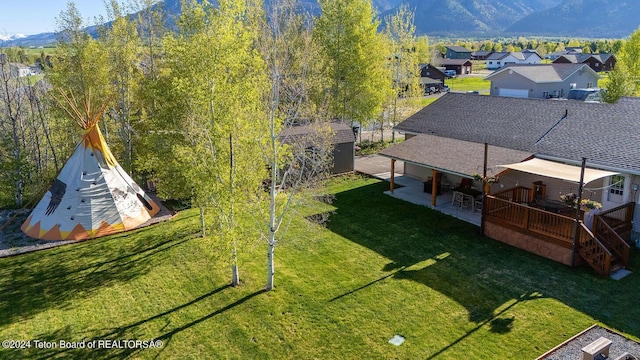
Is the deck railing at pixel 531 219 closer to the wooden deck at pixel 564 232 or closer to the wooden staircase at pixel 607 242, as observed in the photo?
the wooden deck at pixel 564 232

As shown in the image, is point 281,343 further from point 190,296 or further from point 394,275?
point 394,275

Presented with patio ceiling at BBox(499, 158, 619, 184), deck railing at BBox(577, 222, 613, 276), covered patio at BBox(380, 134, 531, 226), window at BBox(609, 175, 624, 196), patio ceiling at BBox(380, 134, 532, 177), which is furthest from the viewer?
covered patio at BBox(380, 134, 531, 226)

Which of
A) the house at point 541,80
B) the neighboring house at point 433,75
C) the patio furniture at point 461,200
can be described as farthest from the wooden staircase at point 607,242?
the neighboring house at point 433,75

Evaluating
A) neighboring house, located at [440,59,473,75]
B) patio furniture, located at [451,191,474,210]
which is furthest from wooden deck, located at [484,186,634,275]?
neighboring house, located at [440,59,473,75]

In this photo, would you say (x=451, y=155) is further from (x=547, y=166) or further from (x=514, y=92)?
(x=514, y=92)

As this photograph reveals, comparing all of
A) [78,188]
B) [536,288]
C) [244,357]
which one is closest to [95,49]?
[78,188]

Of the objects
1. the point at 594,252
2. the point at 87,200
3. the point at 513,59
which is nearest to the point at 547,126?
the point at 594,252

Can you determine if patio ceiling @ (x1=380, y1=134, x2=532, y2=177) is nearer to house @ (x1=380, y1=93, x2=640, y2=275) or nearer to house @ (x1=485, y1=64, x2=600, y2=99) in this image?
house @ (x1=380, y1=93, x2=640, y2=275)
